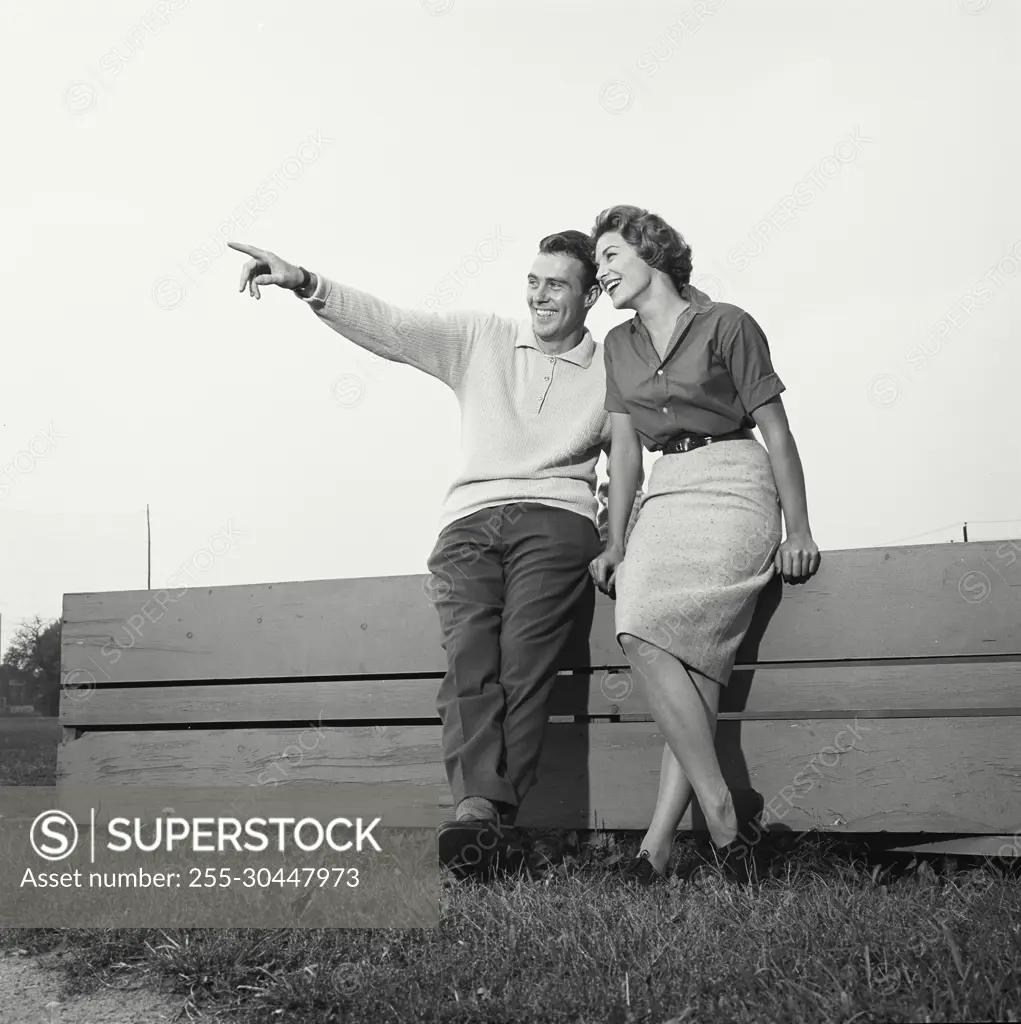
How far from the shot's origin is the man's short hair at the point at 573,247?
3.51 m

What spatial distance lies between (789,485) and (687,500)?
256 mm

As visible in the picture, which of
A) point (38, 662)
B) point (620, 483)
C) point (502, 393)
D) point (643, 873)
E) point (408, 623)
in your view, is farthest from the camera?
point (38, 662)

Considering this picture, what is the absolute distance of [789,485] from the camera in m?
2.95

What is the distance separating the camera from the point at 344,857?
3100 mm

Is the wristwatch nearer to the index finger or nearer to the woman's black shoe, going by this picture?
the index finger

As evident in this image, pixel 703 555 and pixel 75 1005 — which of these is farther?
pixel 703 555

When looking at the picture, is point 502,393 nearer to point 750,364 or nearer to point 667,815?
point 750,364

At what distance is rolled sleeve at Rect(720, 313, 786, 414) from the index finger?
4.17 feet

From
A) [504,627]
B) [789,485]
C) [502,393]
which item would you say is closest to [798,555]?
[789,485]

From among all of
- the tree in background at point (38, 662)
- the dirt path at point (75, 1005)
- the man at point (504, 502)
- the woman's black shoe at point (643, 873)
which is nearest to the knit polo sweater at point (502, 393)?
the man at point (504, 502)

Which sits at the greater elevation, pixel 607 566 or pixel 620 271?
pixel 620 271

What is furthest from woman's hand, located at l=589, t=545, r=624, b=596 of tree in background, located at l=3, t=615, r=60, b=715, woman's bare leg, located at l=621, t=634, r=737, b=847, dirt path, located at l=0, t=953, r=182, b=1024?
tree in background, located at l=3, t=615, r=60, b=715

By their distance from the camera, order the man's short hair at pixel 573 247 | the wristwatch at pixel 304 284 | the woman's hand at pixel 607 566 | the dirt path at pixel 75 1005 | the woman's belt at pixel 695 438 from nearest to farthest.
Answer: the dirt path at pixel 75 1005 < the woman's belt at pixel 695 438 < the woman's hand at pixel 607 566 < the wristwatch at pixel 304 284 < the man's short hair at pixel 573 247

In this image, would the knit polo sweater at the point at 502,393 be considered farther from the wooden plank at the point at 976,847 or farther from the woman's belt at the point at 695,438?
the wooden plank at the point at 976,847
